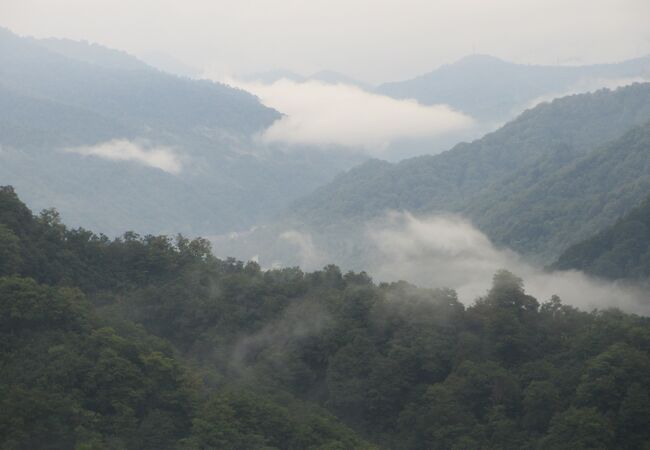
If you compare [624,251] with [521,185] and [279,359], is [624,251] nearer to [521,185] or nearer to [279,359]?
[279,359]

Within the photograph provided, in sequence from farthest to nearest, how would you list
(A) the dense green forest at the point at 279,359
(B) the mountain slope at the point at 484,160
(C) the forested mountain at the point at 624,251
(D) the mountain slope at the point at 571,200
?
(B) the mountain slope at the point at 484,160, (D) the mountain slope at the point at 571,200, (C) the forested mountain at the point at 624,251, (A) the dense green forest at the point at 279,359

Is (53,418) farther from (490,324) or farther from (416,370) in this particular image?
(490,324)

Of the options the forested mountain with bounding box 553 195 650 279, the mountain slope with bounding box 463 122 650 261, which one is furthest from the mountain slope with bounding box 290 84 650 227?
the forested mountain with bounding box 553 195 650 279

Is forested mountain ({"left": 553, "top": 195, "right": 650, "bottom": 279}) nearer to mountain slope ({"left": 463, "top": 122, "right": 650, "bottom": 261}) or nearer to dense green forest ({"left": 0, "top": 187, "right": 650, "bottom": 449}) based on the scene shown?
mountain slope ({"left": 463, "top": 122, "right": 650, "bottom": 261})

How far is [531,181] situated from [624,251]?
45173 mm

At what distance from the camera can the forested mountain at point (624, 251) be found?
54.3 m

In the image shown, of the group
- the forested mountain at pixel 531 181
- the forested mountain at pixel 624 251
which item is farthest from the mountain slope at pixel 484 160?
the forested mountain at pixel 624 251

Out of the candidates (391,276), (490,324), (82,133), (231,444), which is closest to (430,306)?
(490,324)

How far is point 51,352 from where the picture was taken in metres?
26.9

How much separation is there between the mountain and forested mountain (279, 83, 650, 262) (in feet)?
0.43

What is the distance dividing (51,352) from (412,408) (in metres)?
10.2

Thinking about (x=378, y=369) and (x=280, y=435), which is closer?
(x=280, y=435)

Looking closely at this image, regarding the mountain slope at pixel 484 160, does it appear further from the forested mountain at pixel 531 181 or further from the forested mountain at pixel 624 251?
the forested mountain at pixel 624 251

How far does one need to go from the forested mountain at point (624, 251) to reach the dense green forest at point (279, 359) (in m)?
20.9
